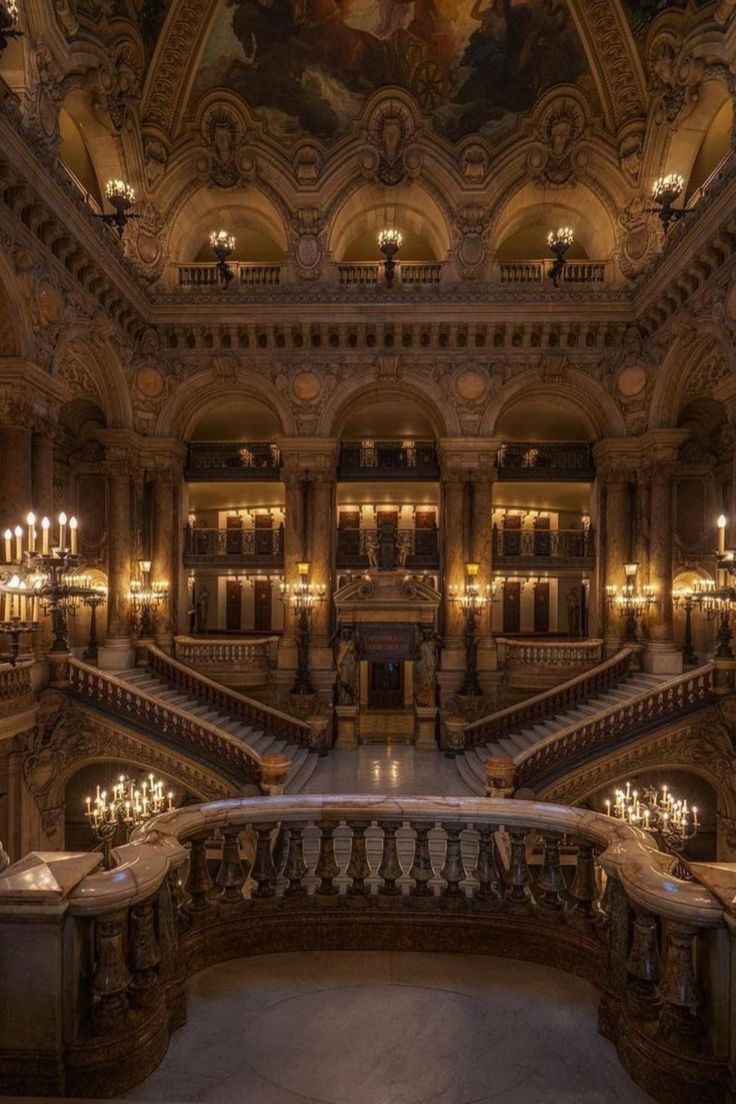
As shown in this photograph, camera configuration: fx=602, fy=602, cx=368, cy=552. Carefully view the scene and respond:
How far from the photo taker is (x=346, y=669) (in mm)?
15375

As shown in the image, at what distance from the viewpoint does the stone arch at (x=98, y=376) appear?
47.8ft

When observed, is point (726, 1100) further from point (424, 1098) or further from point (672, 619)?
point (672, 619)

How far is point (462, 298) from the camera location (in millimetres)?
16125

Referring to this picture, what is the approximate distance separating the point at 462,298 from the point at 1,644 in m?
13.5

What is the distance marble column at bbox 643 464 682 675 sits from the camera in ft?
51.1

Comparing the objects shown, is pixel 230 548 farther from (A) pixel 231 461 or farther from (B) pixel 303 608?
(B) pixel 303 608

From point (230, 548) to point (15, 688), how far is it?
9096 mm

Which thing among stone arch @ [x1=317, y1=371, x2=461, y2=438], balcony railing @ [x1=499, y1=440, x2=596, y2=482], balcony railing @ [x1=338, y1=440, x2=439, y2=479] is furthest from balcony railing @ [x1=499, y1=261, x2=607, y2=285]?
balcony railing @ [x1=338, y1=440, x2=439, y2=479]

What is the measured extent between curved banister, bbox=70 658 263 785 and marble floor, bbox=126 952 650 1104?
7.97 m

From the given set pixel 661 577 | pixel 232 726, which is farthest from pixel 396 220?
pixel 232 726

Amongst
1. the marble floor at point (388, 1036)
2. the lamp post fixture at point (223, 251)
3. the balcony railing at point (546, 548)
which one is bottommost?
the marble floor at point (388, 1036)

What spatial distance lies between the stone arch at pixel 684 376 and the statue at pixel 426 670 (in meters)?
8.24

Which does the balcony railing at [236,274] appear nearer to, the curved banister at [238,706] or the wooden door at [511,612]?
the curved banister at [238,706]

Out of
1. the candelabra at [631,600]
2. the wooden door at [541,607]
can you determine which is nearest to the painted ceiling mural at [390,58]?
the candelabra at [631,600]
